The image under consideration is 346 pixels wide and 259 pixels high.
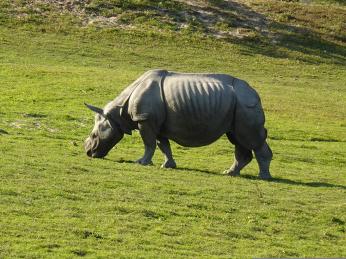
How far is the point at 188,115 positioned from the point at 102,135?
2.06 metres

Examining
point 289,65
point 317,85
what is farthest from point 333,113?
point 289,65

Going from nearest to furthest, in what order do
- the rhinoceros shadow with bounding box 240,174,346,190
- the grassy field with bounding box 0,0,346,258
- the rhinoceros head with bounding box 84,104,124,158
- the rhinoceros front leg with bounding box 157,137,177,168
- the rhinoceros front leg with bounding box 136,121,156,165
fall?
the grassy field with bounding box 0,0,346,258
the rhinoceros shadow with bounding box 240,174,346,190
the rhinoceros front leg with bounding box 136,121,156,165
the rhinoceros front leg with bounding box 157,137,177,168
the rhinoceros head with bounding box 84,104,124,158

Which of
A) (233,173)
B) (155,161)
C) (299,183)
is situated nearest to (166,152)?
(155,161)

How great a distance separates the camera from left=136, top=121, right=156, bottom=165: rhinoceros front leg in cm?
2228

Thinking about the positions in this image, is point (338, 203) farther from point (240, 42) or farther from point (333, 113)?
point (240, 42)

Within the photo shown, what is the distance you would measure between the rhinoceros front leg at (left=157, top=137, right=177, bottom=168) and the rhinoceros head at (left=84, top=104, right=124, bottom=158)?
33.7 inches

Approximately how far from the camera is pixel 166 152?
22.7 meters

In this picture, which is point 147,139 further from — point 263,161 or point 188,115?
point 263,161

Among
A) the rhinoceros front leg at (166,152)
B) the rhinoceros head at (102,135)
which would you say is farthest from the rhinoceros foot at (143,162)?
the rhinoceros head at (102,135)

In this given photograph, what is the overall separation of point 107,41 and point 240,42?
689 centimetres

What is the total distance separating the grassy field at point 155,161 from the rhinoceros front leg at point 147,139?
40 cm

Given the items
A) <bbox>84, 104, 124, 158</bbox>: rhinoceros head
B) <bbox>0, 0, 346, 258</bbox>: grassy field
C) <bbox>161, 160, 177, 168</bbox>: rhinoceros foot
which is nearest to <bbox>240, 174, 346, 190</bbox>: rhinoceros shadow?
<bbox>0, 0, 346, 258</bbox>: grassy field

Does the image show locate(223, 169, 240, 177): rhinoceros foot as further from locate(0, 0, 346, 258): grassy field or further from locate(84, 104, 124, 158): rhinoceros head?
locate(84, 104, 124, 158): rhinoceros head

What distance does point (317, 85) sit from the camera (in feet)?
146
